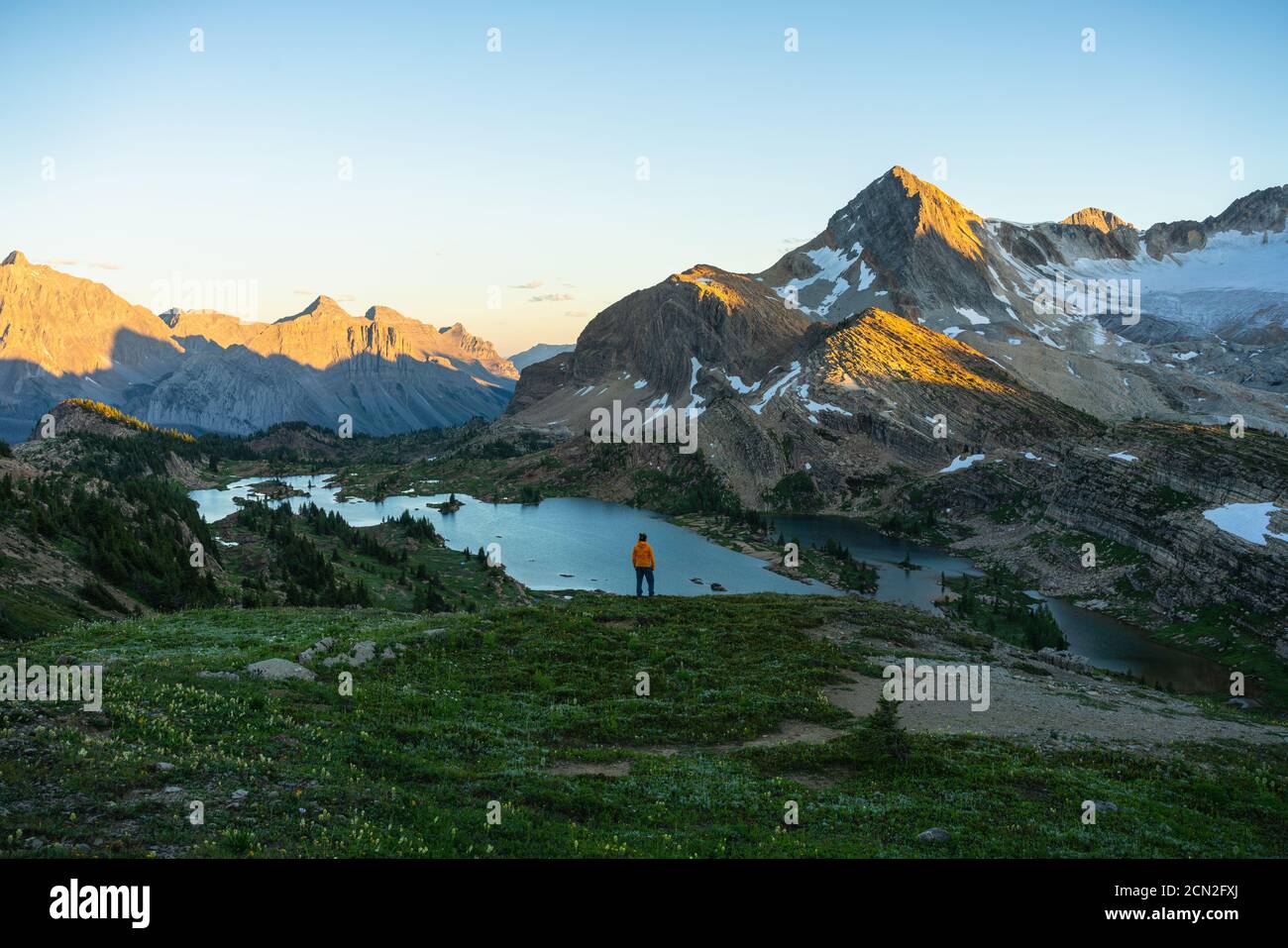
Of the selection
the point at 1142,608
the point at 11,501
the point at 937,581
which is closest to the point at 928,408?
the point at 937,581

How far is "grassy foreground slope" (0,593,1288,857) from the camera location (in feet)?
40.5

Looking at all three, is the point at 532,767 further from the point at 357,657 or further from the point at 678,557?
the point at 678,557

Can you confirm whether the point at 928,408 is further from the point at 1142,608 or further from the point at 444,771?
the point at 444,771

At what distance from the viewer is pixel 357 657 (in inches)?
953

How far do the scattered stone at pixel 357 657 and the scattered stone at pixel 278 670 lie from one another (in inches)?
46.1

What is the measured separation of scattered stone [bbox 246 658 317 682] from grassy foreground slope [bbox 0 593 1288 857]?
374 mm

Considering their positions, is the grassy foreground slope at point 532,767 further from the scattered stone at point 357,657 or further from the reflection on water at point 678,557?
the reflection on water at point 678,557

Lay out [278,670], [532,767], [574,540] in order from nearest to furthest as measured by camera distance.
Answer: [532,767]
[278,670]
[574,540]

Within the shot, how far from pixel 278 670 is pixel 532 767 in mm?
8664

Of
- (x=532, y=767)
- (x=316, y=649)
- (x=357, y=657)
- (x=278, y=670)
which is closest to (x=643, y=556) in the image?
(x=357, y=657)

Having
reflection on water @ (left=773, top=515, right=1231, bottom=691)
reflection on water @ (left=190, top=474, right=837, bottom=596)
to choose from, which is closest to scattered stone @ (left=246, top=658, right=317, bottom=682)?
reflection on water @ (left=773, top=515, right=1231, bottom=691)

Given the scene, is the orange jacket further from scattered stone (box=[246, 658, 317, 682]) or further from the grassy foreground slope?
scattered stone (box=[246, 658, 317, 682])

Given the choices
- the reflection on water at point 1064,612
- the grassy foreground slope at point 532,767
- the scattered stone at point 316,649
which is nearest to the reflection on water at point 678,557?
the reflection on water at point 1064,612
